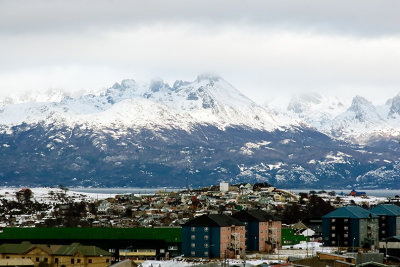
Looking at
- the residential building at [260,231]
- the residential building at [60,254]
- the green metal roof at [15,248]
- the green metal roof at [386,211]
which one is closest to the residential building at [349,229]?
the residential building at [260,231]

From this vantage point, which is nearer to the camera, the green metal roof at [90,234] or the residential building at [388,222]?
the green metal roof at [90,234]

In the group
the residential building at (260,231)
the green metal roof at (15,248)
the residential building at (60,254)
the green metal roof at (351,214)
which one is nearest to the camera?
the residential building at (60,254)

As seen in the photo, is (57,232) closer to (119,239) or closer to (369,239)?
(119,239)

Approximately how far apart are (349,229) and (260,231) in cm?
1332

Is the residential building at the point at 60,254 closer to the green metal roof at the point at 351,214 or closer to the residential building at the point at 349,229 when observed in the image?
the residential building at the point at 349,229

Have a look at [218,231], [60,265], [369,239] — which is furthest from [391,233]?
[60,265]

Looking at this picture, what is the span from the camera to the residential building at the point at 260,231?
143750 mm

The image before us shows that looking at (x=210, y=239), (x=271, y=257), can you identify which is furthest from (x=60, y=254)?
(x=271, y=257)

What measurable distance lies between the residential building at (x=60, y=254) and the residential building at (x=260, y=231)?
1203 inches

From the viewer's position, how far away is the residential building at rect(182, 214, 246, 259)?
131375 millimetres

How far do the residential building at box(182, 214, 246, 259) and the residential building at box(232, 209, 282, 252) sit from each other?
926cm

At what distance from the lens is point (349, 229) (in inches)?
5832

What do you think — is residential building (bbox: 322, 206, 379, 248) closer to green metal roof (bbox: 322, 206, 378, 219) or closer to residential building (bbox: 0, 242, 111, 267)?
green metal roof (bbox: 322, 206, 378, 219)

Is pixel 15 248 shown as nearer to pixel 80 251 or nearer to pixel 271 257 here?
pixel 80 251
